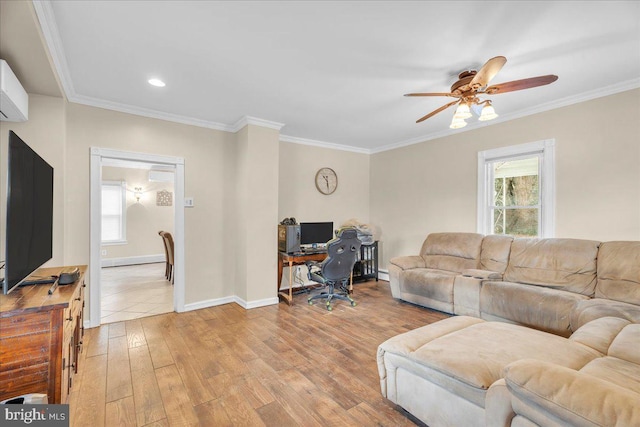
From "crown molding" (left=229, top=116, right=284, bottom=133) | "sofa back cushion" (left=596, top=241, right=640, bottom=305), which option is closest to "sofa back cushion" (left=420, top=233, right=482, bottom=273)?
"sofa back cushion" (left=596, top=241, right=640, bottom=305)

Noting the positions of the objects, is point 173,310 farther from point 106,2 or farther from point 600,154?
point 600,154

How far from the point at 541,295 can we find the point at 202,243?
4035 mm

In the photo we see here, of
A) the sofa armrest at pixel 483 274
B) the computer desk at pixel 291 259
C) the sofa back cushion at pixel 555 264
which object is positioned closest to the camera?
the sofa back cushion at pixel 555 264

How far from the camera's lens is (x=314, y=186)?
17.0 ft

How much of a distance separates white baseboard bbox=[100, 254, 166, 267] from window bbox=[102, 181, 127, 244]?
17.1 inches

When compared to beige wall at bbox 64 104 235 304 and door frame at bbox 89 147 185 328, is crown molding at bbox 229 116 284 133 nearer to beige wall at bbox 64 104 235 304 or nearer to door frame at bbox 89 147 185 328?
beige wall at bbox 64 104 235 304

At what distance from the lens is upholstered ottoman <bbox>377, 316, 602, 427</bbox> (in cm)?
148

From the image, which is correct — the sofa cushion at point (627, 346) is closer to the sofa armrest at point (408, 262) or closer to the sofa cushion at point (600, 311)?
the sofa cushion at point (600, 311)

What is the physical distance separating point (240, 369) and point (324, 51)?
273cm

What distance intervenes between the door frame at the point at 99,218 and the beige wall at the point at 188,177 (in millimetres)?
56

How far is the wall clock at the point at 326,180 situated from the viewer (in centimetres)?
521

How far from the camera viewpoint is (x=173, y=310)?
3.85 meters

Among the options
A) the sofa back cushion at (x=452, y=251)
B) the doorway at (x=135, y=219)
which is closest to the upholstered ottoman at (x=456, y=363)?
the sofa back cushion at (x=452, y=251)

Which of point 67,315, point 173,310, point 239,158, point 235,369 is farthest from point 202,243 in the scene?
point 67,315
